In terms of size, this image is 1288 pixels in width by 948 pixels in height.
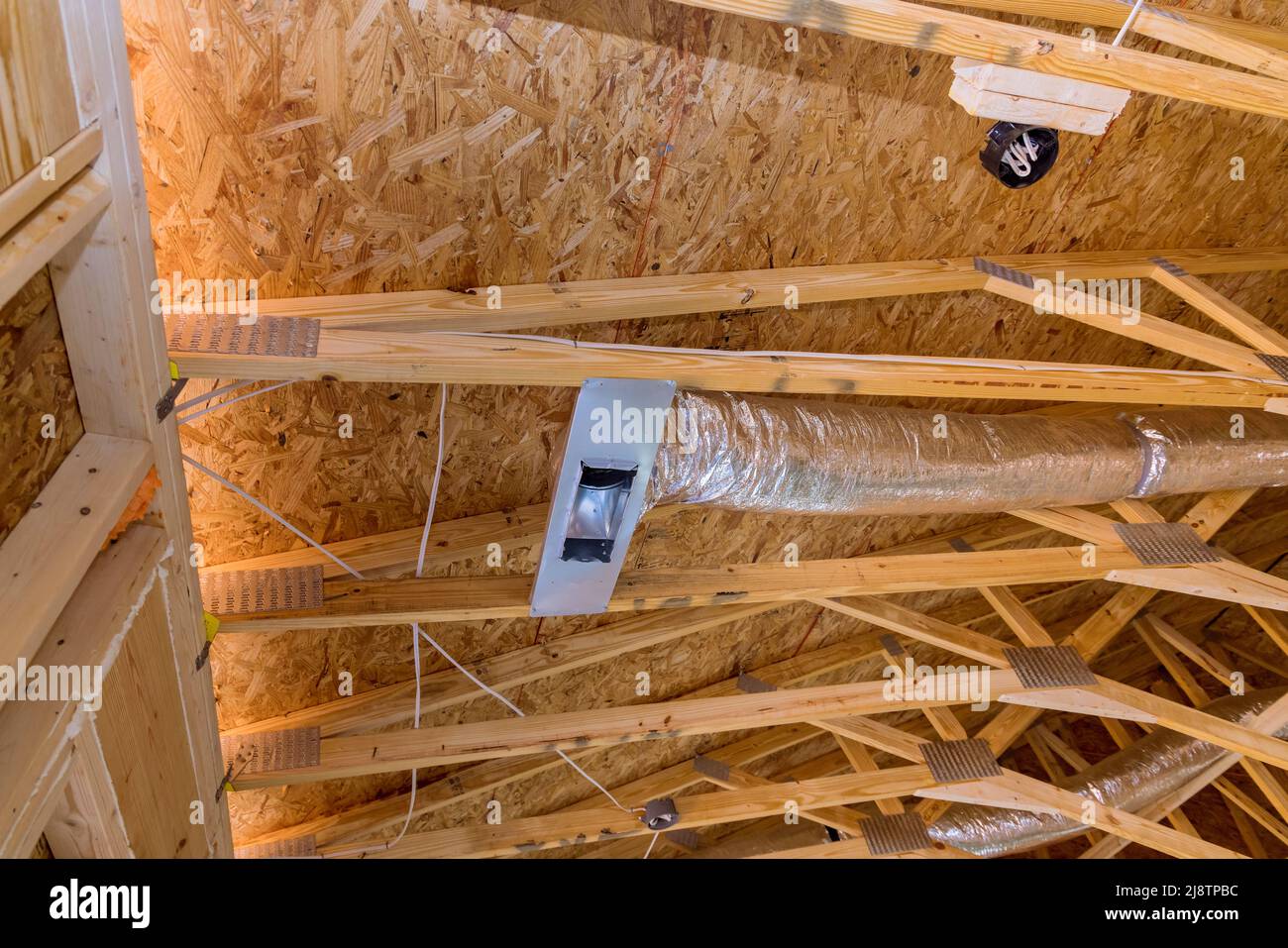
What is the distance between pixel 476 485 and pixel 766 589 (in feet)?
3.55

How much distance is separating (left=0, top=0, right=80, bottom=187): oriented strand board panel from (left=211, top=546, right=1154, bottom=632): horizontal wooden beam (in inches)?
62.6

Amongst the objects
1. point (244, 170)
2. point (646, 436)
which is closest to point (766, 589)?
point (646, 436)

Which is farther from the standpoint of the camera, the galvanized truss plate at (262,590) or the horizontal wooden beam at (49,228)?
the galvanized truss plate at (262,590)

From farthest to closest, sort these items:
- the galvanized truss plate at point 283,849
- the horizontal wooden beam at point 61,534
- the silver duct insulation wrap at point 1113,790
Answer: the silver duct insulation wrap at point 1113,790
the galvanized truss plate at point 283,849
the horizontal wooden beam at point 61,534

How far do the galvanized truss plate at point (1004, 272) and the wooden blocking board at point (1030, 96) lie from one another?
4.07 feet

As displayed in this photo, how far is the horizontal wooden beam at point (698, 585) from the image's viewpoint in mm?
2830

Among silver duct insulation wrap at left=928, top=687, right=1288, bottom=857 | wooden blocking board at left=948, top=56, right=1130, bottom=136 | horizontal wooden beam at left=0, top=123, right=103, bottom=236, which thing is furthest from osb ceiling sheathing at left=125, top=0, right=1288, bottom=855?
silver duct insulation wrap at left=928, top=687, right=1288, bottom=857

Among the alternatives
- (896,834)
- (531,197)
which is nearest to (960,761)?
(896,834)

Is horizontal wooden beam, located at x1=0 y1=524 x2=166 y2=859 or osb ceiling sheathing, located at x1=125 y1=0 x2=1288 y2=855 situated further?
osb ceiling sheathing, located at x1=125 y1=0 x2=1288 y2=855

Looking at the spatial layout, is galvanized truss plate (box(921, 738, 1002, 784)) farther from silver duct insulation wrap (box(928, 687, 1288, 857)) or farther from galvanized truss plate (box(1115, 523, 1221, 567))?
galvanized truss plate (box(1115, 523, 1221, 567))

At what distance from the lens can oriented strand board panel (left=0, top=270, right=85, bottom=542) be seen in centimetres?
153

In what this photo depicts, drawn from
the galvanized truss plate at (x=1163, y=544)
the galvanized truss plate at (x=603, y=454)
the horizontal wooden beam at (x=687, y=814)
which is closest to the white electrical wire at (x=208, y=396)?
the galvanized truss plate at (x=603, y=454)

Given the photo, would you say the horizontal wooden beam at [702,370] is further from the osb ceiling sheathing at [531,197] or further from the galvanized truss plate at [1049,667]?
the galvanized truss plate at [1049,667]
